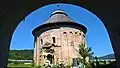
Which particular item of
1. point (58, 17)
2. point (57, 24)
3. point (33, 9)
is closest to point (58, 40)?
point (57, 24)

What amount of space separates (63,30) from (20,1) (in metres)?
35.7

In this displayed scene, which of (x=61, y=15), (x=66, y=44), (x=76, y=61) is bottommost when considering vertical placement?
(x=76, y=61)

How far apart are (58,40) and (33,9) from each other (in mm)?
35230

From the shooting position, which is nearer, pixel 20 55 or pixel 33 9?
pixel 33 9

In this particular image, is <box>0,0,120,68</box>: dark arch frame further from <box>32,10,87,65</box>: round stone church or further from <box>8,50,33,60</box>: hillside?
<box>8,50,33,60</box>: hillside

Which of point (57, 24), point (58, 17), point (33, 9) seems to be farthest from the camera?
point (58, 17)

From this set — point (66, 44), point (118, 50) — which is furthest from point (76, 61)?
point (118, 50)

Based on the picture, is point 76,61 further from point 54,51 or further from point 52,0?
point 52,0

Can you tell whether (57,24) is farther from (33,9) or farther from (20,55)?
(33,9)

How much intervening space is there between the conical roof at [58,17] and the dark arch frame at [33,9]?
35574 mm

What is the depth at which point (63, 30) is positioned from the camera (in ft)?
133

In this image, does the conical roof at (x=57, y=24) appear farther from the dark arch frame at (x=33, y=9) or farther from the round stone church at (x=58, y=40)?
the dark arch frame at (x=33, y=9)

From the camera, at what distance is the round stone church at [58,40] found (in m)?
39.8

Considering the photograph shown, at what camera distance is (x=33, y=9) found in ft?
17.8
